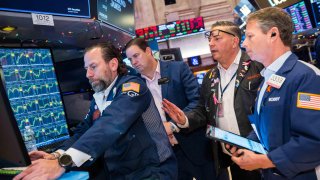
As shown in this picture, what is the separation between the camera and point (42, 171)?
1376 mm

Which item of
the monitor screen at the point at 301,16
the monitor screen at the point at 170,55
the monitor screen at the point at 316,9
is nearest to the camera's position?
the monitor screen at the point at 316,9

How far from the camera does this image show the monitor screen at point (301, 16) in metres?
4.60

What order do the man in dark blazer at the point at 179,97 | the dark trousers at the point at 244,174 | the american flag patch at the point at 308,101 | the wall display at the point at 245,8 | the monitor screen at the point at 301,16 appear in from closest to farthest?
the american flag patch at the point at 308,101, the dark trousers at the point at 244,174, the man in dark blazer at the point at 179,97, the monitor screen at the point at 301,16, the wall display at the point at 245,8

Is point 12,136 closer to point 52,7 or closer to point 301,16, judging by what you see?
point 52,7

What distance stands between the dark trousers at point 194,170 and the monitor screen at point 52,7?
5.13 feet

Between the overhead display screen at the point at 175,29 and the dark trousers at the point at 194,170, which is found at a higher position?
the overhead display screen at the point at 175,29

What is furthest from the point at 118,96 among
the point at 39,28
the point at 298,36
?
the point at 298,36

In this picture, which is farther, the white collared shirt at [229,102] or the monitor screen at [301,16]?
the monitor screen at [301,16]

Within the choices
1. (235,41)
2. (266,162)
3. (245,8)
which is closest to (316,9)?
(235,41)

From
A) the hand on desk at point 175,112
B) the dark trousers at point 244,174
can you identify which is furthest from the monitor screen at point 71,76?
the dark trousers at point 244,174

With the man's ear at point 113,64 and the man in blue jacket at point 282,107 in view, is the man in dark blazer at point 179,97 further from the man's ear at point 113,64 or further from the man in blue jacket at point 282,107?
the man in blue jacket at point 282,107

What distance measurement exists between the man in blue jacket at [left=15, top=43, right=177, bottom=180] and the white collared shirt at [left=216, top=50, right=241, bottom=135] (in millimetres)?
715

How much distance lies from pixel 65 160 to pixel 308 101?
3.80 feet

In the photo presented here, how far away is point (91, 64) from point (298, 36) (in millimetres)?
3779
